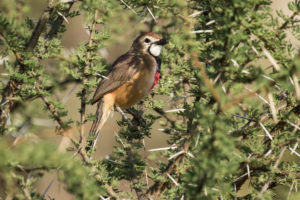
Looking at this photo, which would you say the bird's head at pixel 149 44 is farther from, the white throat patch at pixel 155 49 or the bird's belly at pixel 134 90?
the bird's belly at pixel 134 90

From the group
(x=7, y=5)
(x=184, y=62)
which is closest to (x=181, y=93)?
(x=184, y=62)

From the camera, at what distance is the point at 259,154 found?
253 cm

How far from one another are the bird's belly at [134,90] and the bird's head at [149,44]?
0.48m

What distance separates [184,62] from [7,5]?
4.91 feet

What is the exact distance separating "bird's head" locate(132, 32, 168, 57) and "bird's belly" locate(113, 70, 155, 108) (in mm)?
477

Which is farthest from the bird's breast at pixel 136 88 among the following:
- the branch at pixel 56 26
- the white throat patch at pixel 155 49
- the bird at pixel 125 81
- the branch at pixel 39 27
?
the branch at pixel 39 27

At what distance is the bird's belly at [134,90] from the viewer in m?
4.56

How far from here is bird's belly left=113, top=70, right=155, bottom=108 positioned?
15.0ft

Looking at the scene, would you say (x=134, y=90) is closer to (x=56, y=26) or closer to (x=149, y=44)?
(x=149, y=44)

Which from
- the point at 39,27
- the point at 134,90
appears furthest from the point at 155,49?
the point at 39,27

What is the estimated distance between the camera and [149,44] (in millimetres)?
5473

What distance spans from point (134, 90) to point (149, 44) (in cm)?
95

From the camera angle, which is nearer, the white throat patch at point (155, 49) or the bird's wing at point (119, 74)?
the bird's wing at point (119, 74)

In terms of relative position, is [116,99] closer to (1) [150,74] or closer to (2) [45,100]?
(1) [150,74]
